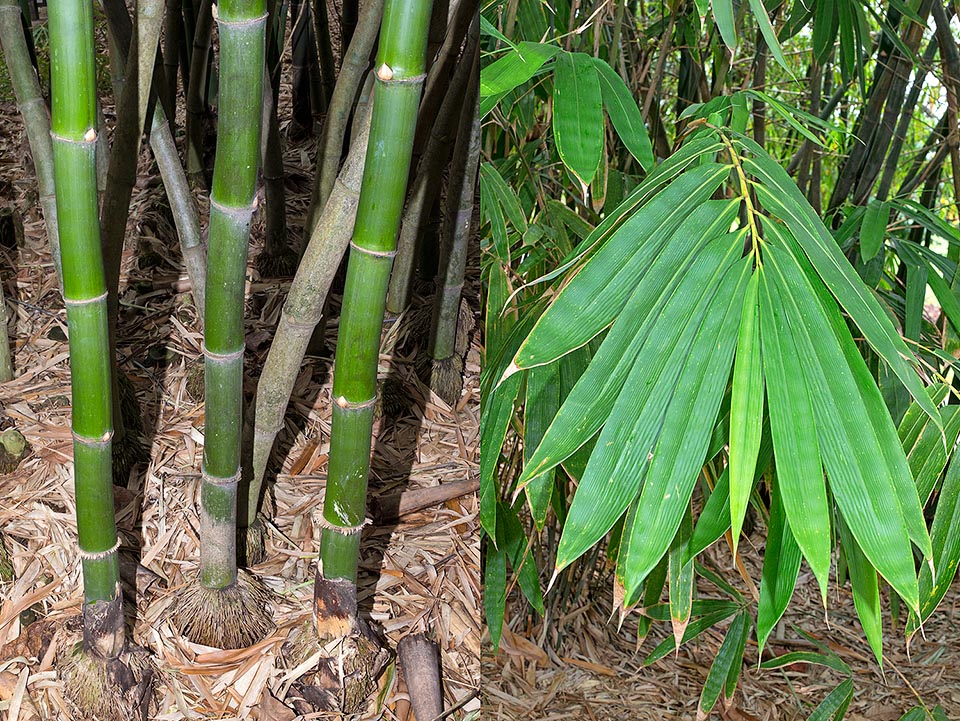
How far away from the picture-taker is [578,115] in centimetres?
49

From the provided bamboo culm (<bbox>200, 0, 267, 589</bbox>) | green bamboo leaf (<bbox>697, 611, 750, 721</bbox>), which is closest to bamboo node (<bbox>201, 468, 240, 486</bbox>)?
bamboo culm (<bbox>200, 0, 267, 589</bbox>)

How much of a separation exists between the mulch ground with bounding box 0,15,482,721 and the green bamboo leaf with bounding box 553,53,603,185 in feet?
0.72

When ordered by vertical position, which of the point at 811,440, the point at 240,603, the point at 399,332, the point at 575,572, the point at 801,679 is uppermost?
the point at 811,440

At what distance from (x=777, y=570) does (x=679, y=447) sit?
166 millimetres

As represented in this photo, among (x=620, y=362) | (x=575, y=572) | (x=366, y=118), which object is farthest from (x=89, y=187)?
(x=575, y=572)

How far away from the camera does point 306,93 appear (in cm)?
68

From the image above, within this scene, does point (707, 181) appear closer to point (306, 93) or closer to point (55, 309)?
point (306, 93)

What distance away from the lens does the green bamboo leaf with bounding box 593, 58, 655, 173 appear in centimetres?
54

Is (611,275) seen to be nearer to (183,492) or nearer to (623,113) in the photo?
(623,113)

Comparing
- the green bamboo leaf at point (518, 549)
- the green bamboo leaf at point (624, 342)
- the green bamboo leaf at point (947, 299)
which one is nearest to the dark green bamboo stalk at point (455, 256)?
the green bamboo leaf at point (518, 549)

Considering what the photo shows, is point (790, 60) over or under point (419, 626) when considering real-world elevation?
over

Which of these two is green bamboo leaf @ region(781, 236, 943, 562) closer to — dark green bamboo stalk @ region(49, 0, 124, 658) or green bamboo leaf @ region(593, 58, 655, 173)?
green bamboo leaf @ region(593, 58, 655, 173)

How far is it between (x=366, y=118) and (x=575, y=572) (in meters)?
0.74

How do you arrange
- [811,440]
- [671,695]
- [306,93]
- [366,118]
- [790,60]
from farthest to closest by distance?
[790,60], [671,695], [306,93], [366,118], [811,440]
